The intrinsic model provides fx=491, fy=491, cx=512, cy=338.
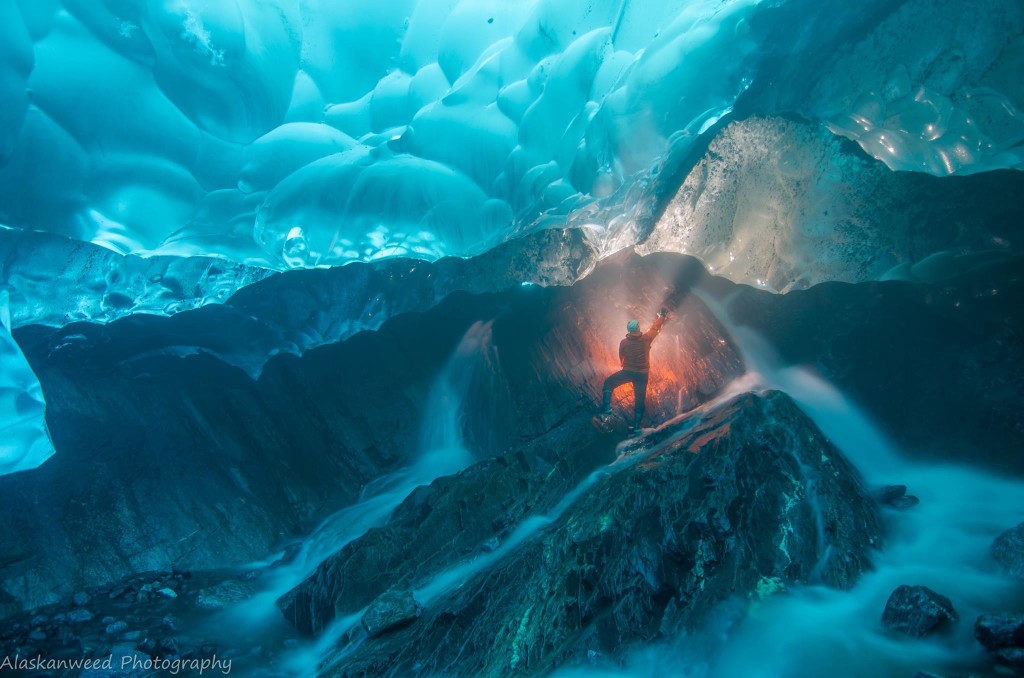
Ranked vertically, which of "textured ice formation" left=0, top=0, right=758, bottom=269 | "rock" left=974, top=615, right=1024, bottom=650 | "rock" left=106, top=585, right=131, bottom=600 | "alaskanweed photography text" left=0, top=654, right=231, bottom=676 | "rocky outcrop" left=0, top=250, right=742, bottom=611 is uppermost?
"textured ice formation" left=0, top=0, right=758, bottom=269

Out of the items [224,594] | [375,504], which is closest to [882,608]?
[375,504]

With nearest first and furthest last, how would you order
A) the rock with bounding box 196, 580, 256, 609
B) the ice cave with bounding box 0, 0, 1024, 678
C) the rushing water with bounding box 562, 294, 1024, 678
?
the rushing water with bounding box 562, 294, 1024, 678, the ice cave with bounding box 0, 0, 1024, 678, the rock with bounding box 196, 580, 256, 609

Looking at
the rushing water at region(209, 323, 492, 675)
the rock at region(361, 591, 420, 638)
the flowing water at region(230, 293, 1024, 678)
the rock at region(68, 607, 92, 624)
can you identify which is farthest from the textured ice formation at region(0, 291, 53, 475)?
the rock at region(361, 591, 420, 638)

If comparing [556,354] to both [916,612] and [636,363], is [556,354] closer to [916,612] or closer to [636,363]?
[636,363]

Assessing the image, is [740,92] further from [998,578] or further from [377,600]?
[377,600]

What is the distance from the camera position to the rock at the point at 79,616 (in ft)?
16.3

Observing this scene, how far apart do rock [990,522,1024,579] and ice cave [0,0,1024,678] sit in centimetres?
3

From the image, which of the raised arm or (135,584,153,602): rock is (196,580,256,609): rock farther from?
the raised arm

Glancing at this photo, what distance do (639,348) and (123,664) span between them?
245 inches

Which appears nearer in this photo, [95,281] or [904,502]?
[904,502]

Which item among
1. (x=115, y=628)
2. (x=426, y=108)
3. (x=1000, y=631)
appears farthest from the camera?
(x=426, y=108)

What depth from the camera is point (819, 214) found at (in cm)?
554

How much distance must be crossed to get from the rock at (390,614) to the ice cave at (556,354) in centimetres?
3

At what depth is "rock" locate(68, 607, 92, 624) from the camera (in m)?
4.96
